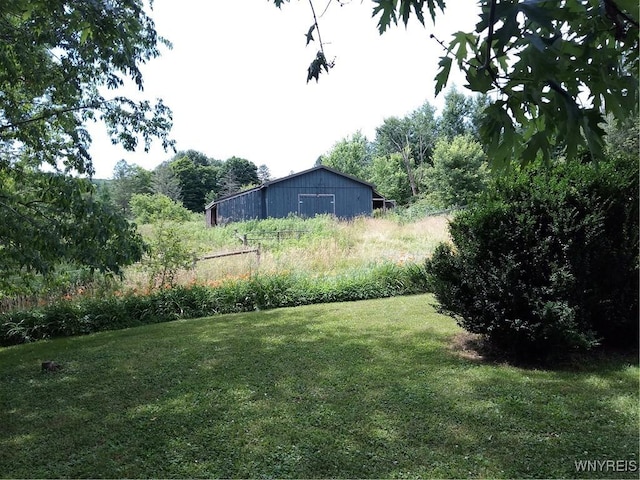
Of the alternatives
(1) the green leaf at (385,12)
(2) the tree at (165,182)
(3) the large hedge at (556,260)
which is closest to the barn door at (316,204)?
(3) the large hedge at (556,260)

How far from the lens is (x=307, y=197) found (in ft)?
80.4

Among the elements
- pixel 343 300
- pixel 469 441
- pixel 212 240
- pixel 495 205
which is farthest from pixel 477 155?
pixel 469 441

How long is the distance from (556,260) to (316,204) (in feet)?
68.6

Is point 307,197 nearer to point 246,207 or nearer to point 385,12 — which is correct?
point 246,207

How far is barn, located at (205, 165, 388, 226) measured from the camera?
78.7 ft

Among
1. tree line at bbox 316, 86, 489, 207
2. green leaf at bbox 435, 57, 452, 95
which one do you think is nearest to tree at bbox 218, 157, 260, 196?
tree line at bbox 316, 86, 489, 207

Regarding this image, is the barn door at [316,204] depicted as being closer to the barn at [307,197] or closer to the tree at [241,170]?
the barn at [307,197]

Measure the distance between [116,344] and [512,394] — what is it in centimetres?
526

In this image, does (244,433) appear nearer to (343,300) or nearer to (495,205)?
(495,205)

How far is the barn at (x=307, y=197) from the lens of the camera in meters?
24.0

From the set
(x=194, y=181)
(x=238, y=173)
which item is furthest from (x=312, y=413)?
(x=238, y=173)

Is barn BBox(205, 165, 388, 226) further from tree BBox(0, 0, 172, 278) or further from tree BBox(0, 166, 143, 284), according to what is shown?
tree BBox(0, 166, 143, 284)

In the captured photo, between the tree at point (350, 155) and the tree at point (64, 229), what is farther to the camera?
the tree at point (350, 155)

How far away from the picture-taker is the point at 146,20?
524 centimetres
